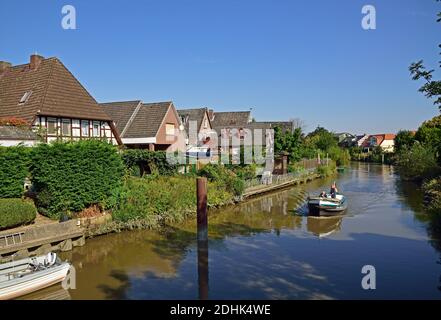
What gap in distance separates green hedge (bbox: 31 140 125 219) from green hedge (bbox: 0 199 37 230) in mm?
1098

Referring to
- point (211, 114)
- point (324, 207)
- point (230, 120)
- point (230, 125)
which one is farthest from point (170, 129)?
point (211, 114)

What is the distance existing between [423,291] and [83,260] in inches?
471

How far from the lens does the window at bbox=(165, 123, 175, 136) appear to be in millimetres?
34912

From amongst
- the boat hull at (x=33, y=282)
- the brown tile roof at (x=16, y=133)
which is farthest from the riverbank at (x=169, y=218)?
the brown tile roof at (x=16, y=133)

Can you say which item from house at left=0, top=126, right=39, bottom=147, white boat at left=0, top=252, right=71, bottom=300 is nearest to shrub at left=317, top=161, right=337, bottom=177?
house at left=0, top=126, right=39, bottom=147

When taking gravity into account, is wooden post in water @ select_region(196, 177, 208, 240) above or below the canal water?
above

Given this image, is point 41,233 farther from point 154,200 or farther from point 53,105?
point 53,105

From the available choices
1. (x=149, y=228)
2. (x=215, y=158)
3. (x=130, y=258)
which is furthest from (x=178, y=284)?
(x=215, y=158)

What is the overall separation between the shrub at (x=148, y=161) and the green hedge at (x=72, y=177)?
555cm

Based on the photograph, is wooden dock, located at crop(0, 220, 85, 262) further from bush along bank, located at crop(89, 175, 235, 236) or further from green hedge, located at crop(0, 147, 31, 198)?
green hedge, located at crop(0, 147, 31, 198)

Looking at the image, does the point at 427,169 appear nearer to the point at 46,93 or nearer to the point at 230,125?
the point at 230,125

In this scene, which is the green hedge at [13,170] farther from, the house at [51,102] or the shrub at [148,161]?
the shrub at [148,161]

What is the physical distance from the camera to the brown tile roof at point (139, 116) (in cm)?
3400

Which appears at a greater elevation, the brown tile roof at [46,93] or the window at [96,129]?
the brown tile roof at [46,93]
